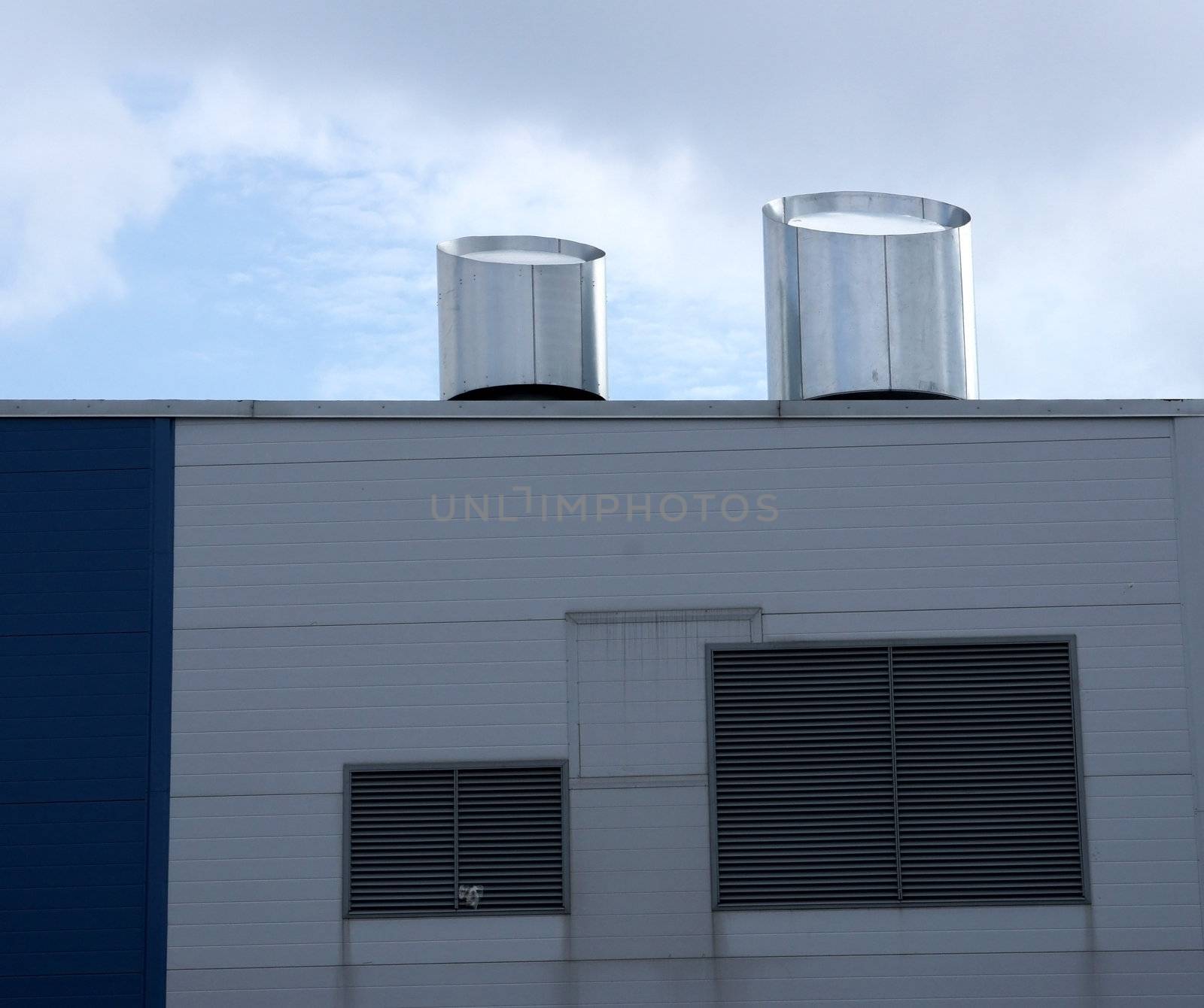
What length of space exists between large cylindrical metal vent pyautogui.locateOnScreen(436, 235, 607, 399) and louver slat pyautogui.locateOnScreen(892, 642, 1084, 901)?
3.77 meters

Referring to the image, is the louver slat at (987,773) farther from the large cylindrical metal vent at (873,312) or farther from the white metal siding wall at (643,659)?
the large cylindrical metal vent at (873,312)

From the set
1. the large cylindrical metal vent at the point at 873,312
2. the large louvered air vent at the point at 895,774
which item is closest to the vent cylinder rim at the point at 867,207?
the large cylindrical metal vent at the point at 873,312

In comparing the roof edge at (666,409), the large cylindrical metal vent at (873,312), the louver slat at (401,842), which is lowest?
the louver slat at (401,842)

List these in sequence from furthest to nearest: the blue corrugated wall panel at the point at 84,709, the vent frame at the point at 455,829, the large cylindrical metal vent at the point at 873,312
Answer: the large cylindrical metal vent at the point at 873,312, the vent frame at the point at 455,829, the blue corrugated wall panel at the point at 84,709

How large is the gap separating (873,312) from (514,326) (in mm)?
2952

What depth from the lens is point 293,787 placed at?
439 inches

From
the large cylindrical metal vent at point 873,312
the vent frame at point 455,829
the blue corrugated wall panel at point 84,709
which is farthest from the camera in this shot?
the large cylindrical metal vent at point 873,312

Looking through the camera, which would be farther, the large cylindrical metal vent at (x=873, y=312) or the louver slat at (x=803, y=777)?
the large cylindrical metal vent at (x=873, y=312)

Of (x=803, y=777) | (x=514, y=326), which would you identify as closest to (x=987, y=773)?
(x=803, y=777)

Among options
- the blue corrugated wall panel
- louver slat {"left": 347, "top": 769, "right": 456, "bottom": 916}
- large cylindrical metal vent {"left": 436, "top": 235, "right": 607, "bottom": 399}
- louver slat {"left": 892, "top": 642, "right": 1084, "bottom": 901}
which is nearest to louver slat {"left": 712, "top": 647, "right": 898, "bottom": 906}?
louver slat {"left": 892, "top": 642, "right": 1084, "bottom": 901}

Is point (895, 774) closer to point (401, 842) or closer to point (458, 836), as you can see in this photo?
point (458, 836)

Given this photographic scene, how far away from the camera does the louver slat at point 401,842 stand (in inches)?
437

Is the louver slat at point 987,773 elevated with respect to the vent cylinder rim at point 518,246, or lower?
lower

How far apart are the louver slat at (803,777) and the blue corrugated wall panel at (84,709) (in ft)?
13.2
